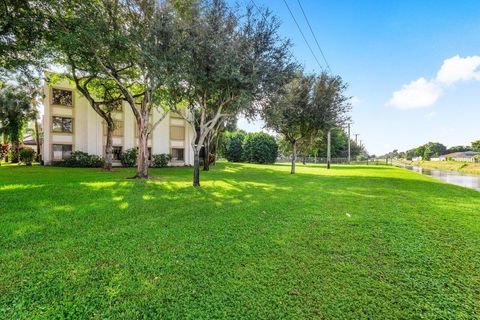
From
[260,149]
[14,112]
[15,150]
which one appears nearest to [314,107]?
[260,149]

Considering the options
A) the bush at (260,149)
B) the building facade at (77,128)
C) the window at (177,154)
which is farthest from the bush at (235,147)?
the building facade at (77,128)

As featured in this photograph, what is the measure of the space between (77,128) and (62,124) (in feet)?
4.19

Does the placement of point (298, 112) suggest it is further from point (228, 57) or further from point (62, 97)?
point (62, 97)

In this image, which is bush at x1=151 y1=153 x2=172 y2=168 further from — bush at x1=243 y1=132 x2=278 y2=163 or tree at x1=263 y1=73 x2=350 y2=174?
bush at x1=243 y1=132 x2=278 y2=163

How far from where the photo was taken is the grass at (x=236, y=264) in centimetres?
241

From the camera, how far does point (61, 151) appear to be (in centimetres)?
2323

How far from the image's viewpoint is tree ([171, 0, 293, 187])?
10039mm

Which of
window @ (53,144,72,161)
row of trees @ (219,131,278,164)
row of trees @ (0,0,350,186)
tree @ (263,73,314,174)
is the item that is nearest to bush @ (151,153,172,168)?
window @ (53,144,72,161)

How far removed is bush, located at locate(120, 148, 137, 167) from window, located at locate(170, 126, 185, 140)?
485 cm

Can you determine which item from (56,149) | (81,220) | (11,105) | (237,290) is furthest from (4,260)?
(11,105)

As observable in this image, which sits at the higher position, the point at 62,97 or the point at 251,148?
the point at 62,97

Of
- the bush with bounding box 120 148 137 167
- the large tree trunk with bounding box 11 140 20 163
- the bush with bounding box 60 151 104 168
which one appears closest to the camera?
the bush with bounding box 60 151 104 168

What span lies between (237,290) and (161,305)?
0.80 metres

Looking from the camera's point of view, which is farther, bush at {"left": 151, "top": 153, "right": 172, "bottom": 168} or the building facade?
bush at {"left": 151, "top": 153, "right": 172, "bottom": 168}
